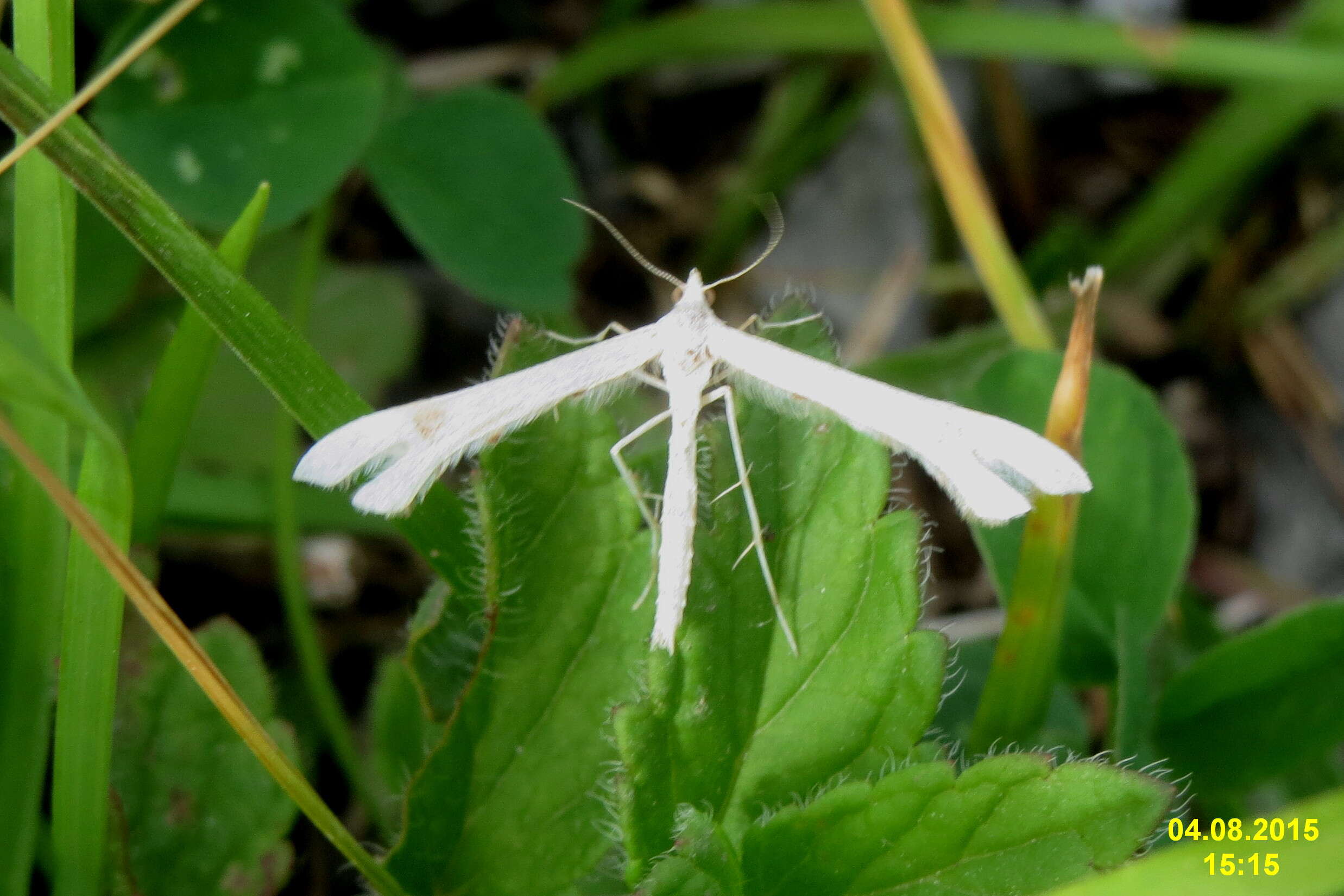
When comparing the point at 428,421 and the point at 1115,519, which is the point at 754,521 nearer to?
the point at 428,421

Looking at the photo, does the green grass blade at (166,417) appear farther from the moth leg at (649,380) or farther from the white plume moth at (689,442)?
the moth leg at (649,380)

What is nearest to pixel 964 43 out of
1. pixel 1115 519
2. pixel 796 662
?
pixel 1115 519

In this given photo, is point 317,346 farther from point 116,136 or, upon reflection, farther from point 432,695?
point 432,695

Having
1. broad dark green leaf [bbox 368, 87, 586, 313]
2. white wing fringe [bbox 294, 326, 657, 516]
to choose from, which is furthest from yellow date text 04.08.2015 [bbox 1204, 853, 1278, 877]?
broad dark green leaf [bbox 368, 87, 586, 313]

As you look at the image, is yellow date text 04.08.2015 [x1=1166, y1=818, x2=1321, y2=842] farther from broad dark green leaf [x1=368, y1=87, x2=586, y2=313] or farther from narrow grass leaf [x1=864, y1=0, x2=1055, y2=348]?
broad dark green leaf [x1=368, y1=87, x2=586, y2=313]

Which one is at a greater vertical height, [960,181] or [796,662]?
[960,181]

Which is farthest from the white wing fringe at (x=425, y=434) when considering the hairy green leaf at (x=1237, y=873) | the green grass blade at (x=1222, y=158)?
the green grass blade at (x=1222, y=158)

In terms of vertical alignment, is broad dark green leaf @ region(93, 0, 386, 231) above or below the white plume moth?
above
